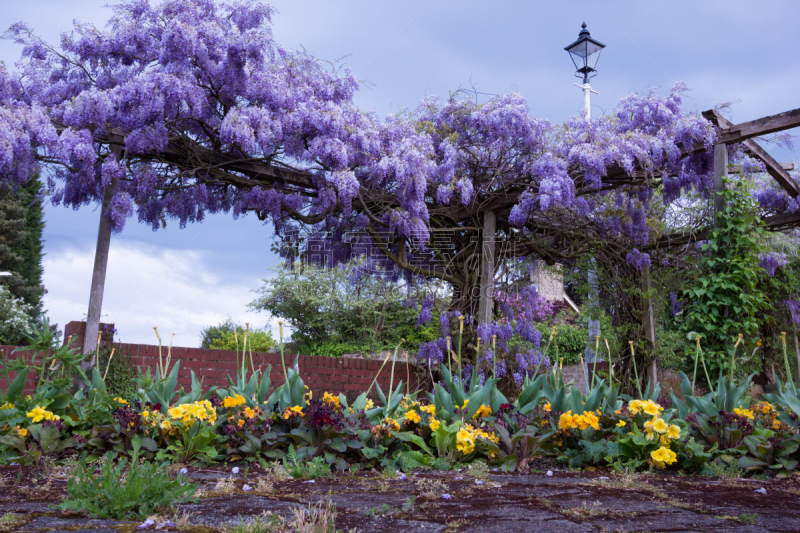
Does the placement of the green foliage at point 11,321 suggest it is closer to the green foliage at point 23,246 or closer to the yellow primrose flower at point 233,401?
the green foliage at point 23,246

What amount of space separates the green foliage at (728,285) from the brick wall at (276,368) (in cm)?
304

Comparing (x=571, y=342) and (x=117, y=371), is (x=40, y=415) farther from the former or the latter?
(x=571, y=342)

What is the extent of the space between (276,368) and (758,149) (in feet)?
19.8

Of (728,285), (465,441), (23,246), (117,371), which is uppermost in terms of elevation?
(23,246)

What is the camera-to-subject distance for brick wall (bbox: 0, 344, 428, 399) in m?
6.38

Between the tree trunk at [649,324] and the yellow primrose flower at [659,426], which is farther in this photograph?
the tree trunk at [649,324]

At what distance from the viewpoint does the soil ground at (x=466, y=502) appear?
5.58 feet

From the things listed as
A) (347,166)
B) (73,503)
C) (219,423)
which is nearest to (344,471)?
(219,423)

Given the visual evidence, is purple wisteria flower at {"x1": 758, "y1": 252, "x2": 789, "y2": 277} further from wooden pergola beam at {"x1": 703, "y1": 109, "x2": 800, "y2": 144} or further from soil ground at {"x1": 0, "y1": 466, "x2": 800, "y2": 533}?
soil ground at {"x1": 0, "y1": 466, "x2": 800, "y2": 533}

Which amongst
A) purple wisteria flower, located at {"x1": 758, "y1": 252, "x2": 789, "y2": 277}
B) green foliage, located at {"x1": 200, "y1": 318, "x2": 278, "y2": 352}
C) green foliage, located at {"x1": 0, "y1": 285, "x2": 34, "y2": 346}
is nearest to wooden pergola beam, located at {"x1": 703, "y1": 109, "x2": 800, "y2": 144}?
purple wisteria flower, located at {"x1": 758, "y1": 252, "x2": 789, "y2": 277}

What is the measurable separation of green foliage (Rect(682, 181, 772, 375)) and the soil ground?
3.10 metres

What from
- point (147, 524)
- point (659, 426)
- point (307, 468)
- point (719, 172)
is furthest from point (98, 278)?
point (719, 172)

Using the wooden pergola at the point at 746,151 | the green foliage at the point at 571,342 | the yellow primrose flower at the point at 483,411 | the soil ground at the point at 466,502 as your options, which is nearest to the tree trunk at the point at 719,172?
the wooden pergola at the point at 746,151

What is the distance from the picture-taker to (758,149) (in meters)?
6.66
